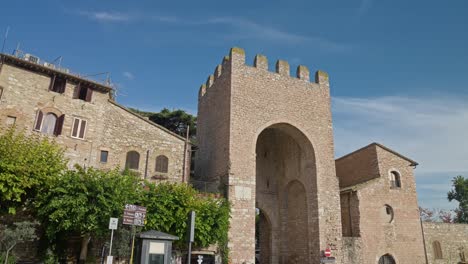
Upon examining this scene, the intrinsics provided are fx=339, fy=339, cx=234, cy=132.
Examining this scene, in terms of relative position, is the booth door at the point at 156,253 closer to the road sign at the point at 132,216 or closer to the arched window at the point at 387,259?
the road sign at the point at 132,216

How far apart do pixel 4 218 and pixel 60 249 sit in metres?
2.66

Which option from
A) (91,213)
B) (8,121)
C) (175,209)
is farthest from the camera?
(8,121)

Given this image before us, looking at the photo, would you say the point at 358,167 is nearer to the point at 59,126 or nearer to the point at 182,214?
the point at 182,214

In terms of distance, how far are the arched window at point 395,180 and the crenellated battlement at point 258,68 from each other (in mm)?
7028

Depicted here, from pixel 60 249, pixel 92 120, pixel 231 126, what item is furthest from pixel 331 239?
pixel 92 120

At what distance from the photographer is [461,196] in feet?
120

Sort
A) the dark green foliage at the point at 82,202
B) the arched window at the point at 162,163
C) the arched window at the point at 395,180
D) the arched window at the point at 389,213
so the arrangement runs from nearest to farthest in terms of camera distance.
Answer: the dark green foliage at the point at 82,202 < the arched window at the point at 162,163 < the arched window at the point at 389,213 < the arched window at the point at 395,180

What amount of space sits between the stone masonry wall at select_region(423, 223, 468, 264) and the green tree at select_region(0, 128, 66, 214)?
69.6 feet

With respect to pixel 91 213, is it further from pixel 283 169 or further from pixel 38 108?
pixel 283 169

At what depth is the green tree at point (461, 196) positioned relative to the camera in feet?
118

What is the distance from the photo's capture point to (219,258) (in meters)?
14.7

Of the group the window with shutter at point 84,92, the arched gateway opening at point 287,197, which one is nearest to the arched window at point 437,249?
the arched gateway opening at point 287,197

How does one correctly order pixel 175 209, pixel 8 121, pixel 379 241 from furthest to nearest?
pixel 379 241
pixel 8 121
pixel 175 209

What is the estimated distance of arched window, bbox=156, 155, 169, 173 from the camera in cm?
1819
